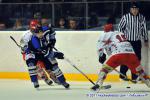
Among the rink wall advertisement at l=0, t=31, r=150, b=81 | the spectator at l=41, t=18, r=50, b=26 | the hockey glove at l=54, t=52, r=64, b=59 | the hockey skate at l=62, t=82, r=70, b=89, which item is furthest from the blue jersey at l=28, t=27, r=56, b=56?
the rink wall advertisement at l=0, t=31, r=150, b=81

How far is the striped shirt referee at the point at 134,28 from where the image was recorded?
49.1 feet

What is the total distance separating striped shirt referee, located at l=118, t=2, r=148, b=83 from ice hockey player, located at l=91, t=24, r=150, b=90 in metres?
1.33

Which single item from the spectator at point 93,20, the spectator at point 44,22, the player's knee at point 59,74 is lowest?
the player's knee at point 59,74

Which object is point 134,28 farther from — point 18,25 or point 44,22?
point 18,25

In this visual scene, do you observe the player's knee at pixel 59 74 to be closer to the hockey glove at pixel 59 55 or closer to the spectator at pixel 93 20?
the hockey glove at pixel 59 55

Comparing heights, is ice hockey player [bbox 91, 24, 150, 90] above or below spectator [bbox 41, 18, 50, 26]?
below

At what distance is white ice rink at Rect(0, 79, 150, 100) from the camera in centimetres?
1309

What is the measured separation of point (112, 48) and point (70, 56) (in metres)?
2.10

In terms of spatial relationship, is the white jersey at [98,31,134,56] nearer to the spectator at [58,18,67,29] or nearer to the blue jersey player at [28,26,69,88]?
the blue jersey player at [28,26,69,88]

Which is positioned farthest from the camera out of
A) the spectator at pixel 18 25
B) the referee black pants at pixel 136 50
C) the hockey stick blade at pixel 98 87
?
the spectator at pixel 18 25

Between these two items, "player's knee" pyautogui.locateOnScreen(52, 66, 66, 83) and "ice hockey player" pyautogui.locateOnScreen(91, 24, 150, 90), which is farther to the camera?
"player's knee" pyautogui.locateOnScreen(52, 66, 66, 83)

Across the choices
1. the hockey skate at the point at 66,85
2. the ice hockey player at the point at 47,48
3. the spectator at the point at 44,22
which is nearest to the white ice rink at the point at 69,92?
the hockey skate at the point at 66,85

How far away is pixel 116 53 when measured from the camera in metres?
13.4

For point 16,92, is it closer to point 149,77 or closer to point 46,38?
point 46,38
